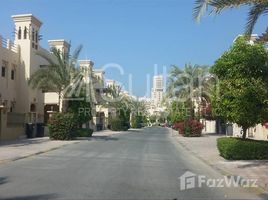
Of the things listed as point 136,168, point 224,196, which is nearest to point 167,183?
point 224,196

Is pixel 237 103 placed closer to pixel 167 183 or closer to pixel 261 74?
pixel 261 74

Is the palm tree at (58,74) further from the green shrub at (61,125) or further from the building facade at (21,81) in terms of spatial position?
the green shrub at (61,125)

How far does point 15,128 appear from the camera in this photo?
3919 cm

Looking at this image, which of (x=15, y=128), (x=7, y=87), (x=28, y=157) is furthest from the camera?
(x=7, y=87)

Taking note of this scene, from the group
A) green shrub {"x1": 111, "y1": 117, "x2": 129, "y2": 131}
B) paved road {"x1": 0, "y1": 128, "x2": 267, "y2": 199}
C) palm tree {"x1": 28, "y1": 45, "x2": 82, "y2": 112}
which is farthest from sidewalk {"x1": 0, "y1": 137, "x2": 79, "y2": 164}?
green shrub {"x1": 111, "y1": 117, "x2": 129, "y2": 131}

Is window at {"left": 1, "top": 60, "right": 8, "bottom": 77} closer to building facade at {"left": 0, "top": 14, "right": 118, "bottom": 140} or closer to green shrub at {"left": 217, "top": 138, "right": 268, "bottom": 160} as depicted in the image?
building facade at {"left": 0, "top": 14, "right": 118, "bottom": 140}

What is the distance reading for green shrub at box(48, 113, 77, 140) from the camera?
3812cm

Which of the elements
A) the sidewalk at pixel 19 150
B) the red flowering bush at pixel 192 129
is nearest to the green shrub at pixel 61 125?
the sidewalk at pixel 19 150

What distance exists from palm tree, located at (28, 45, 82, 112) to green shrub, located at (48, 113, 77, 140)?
2.78 meters

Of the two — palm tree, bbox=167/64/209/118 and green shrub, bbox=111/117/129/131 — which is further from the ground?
palm tree, bbox=167/64/209/118

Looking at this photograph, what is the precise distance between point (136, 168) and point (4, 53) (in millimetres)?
26781

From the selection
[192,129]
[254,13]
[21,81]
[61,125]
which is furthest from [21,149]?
[192,129]

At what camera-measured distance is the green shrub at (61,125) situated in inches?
1501

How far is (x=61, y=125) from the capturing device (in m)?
38.3
